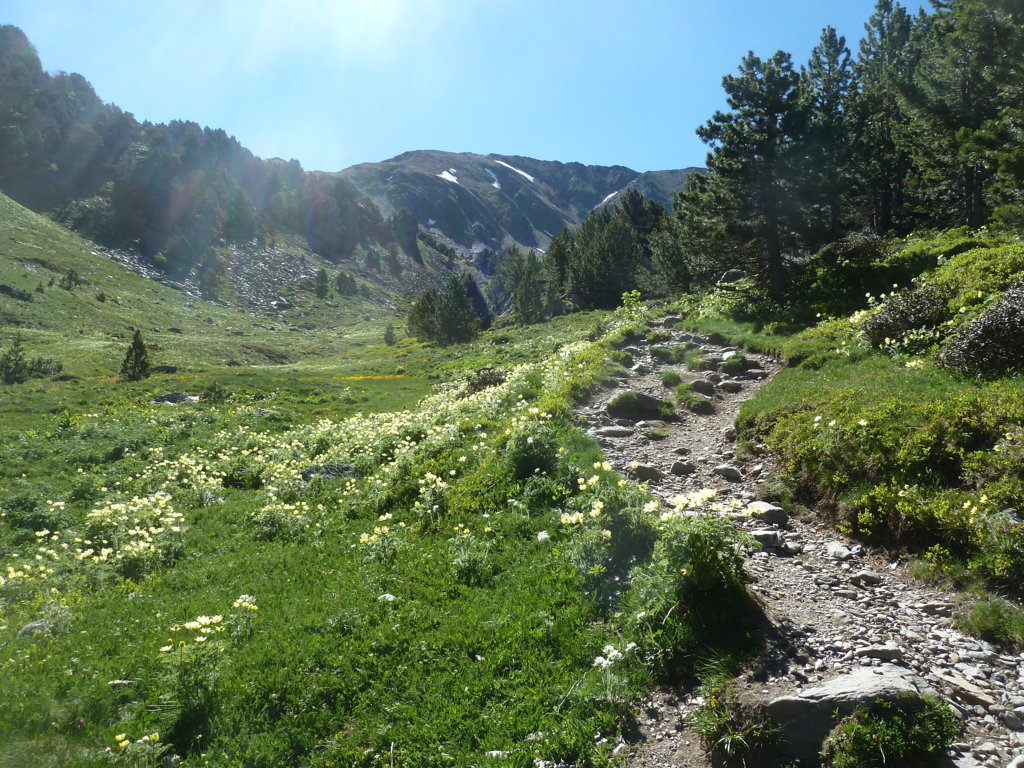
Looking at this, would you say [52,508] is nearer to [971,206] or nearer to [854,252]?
[854,252]

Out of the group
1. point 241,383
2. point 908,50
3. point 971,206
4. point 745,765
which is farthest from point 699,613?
point 908,50

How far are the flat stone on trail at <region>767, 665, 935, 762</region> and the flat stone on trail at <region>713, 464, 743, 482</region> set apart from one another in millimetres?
5999

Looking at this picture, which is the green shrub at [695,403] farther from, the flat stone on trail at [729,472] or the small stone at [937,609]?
the small stone at [937,609]

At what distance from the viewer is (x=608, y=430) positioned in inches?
548

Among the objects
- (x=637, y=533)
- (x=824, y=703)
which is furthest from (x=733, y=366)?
(x=824, y=703)

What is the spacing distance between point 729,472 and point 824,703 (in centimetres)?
655

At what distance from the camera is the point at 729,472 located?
36.7 ft

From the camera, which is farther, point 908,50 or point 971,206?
point 908,50

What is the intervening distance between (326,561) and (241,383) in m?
31.7

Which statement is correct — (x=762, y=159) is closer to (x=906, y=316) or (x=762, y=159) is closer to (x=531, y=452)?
(x=906, y=316)

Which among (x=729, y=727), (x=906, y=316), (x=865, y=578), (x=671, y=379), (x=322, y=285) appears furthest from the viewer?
(x=322, y=285)

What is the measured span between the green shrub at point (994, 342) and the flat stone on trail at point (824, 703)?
8125 millimetres

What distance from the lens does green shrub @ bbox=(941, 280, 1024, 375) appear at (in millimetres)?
10375

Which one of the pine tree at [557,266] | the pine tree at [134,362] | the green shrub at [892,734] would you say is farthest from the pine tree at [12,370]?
the pine tree at [557,266]
